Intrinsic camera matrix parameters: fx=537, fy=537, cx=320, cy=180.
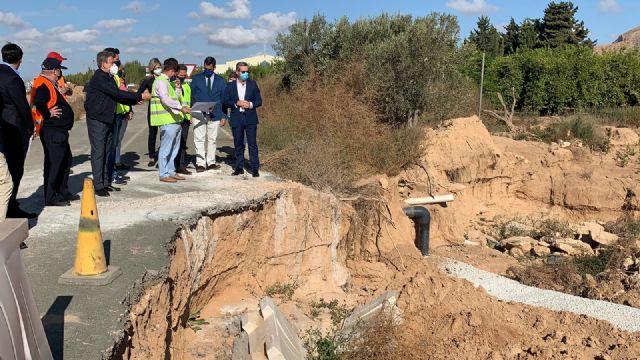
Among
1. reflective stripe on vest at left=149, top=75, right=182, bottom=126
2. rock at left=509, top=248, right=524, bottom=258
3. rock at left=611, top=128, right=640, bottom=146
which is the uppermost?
reflective stripe on vest at left=149, top=75, right=182, bottom=126

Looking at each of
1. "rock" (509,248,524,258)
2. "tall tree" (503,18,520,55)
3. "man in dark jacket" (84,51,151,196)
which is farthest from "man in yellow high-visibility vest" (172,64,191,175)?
"tall tree" (503,18,520,55)

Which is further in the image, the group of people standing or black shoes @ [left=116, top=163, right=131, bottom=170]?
black shoes @ [left=116, top=163, right=131, bottom=170]

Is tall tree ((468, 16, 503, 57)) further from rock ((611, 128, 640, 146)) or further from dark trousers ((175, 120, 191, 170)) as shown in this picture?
dark trousers ((175, 120, 191, 170))

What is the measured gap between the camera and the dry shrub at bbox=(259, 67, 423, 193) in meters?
9.19

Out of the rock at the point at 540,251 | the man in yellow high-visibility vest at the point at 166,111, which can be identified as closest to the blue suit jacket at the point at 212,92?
the man in yellow high-visibility vest at the point at 166,111

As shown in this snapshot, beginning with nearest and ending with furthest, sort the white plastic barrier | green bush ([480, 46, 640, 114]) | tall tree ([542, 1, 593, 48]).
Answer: the white plastic barrier
green bush ([480, 46, 640, 114])
tall tree ([542, 1, 593, 48])

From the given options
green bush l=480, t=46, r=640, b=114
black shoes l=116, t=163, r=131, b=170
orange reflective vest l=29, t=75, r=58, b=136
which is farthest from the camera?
green bush l=480, t=46, r=640, b=114

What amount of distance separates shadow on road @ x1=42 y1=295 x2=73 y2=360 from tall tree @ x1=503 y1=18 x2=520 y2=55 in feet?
162

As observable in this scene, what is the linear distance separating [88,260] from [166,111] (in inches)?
149

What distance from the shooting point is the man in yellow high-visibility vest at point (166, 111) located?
25.1 feet

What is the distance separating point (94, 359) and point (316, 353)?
10.6 feet

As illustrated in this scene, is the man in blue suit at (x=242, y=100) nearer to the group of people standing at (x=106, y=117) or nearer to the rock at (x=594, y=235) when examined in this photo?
the group of people standing at (x=106, y=117)

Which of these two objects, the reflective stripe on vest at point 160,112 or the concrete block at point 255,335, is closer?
the concrete block at point 255,335

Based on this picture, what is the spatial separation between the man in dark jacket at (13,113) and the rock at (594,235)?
1028 centimetres
